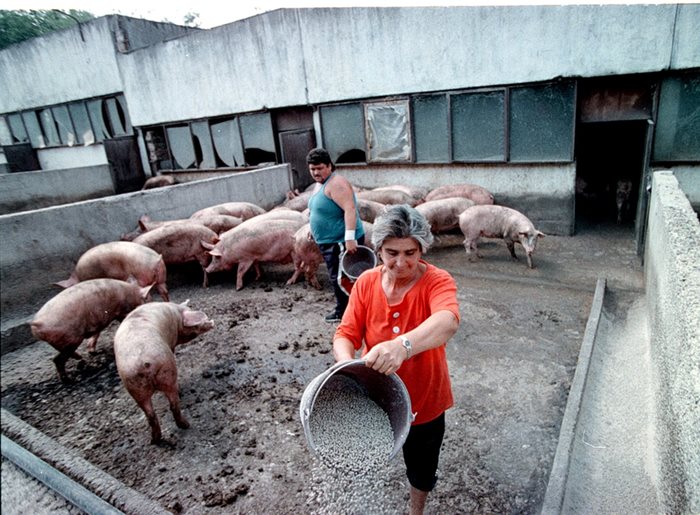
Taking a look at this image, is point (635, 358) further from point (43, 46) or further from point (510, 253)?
point (43, 46)

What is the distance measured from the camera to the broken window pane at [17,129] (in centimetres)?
1777

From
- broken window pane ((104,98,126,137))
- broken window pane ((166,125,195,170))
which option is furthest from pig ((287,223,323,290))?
broken window pane ((104,98,126,137))

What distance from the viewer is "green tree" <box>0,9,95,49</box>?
3.33ft

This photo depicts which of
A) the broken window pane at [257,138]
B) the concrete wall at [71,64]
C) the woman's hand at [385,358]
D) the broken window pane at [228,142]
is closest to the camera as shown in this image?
the woman's hand at [385,358]

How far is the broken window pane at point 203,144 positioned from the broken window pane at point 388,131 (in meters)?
5.48

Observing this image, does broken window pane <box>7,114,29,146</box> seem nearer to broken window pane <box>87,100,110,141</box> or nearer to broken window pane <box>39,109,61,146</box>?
broken window pane <box>39,109,61,146</box>

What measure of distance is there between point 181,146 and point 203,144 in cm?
111

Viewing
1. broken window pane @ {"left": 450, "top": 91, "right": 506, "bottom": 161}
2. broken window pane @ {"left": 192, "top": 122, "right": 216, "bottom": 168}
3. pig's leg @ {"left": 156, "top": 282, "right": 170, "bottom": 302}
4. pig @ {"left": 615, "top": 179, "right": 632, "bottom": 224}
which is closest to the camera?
pig's leg @ {"left": 156, "top": 282, "right": 170, "bottom": 302}

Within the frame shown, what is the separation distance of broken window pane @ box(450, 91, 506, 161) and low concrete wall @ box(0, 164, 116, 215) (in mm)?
10245

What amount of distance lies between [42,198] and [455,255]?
1045 cm

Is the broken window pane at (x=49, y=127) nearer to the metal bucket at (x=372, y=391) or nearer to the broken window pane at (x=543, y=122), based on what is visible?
the broken window pane at (x=543, y=122)

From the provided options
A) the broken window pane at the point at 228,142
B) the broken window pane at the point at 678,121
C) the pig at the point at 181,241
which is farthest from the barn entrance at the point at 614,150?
the broken window pane at the point at 228,142

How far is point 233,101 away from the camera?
11977 millimetres

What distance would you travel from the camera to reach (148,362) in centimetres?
331
